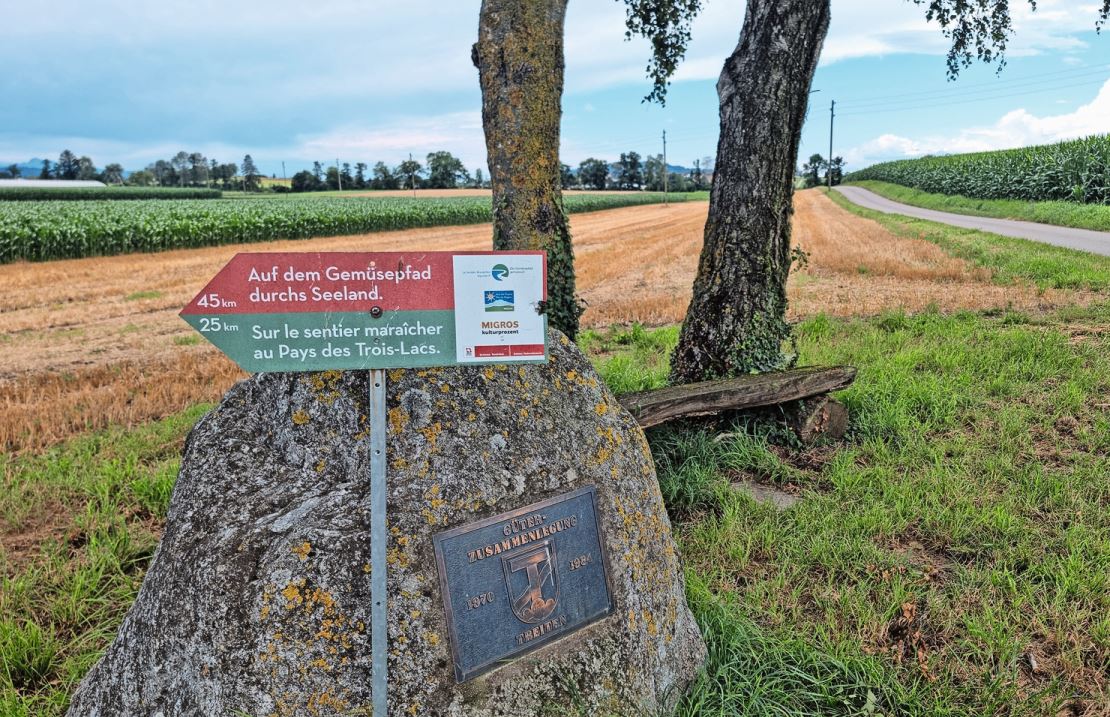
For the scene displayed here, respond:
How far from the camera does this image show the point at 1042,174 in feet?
94.4

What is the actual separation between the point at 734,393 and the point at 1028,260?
10.9 metres

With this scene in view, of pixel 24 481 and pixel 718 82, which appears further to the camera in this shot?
pixel 718 82

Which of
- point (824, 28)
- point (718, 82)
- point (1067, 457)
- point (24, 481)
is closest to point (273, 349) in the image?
point (24, 481)

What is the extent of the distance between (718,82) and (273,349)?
4.36m

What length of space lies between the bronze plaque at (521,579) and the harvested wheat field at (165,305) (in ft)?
16.4

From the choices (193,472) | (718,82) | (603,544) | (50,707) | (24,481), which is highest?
(718,82)

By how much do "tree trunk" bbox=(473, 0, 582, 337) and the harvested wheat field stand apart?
3.64 meters

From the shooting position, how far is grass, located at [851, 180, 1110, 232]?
20141 millimetres

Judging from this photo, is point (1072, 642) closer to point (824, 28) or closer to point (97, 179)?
point (824, 28)

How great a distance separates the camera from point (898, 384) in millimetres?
6008

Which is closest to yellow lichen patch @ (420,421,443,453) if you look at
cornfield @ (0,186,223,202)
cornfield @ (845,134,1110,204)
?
cornfield @ (845,134,1110,204)

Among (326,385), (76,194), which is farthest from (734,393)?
(76,194)

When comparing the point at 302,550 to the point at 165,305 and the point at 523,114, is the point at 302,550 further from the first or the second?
the point at 165,305

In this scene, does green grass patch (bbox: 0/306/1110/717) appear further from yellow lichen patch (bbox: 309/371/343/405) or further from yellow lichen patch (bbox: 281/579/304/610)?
yellow lichen patch (bbox: 309/371/343/405)
